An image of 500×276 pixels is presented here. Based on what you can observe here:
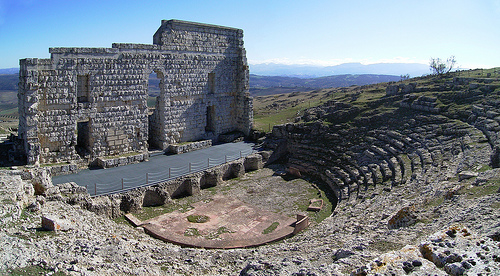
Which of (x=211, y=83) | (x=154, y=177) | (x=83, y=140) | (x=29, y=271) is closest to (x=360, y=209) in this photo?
(x=154, y=177)

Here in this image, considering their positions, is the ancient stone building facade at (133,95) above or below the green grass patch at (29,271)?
above

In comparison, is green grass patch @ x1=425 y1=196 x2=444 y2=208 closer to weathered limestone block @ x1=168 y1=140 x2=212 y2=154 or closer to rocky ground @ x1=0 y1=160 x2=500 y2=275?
rocky ground @ x1=0 y1=160 x2=500 y2=275

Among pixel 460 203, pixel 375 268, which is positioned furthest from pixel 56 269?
pixel 460 203

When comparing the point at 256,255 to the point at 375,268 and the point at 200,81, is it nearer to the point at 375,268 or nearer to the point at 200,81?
the point at 375,268

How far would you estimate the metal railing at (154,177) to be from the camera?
53.2 feet

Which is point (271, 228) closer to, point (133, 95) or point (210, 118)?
point (133, 95)

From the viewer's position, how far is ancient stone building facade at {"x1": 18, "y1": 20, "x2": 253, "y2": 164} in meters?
17.7

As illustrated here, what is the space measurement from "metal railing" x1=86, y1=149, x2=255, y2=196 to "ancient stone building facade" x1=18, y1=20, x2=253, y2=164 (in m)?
3.25

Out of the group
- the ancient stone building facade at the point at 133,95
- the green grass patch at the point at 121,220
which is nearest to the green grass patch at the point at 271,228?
the green grass patch at the point at 121,220

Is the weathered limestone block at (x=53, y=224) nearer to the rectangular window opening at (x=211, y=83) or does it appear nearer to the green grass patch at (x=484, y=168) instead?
the green grass patch at (x=484, y=168)

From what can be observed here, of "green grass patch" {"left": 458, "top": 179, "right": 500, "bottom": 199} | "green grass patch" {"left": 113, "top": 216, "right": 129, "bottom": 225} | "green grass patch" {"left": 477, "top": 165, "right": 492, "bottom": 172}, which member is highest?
"green grass patch" {"left": 477, "top": 165, "right": 492, "bottom": 172}

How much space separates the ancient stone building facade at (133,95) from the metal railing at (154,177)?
3.25 m

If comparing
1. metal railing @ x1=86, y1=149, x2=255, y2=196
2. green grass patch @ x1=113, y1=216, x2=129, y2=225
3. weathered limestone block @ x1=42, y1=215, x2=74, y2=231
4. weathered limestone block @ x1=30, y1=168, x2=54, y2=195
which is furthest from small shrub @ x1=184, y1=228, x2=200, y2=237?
weathered limestone block @ x1=30, y1=168, x2=54, y2=195

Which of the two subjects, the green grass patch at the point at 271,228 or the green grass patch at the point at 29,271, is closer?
the green grass patch at the point at 29,271
